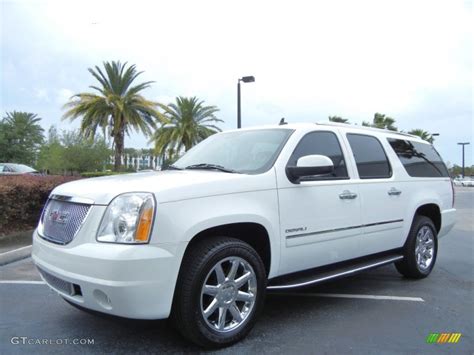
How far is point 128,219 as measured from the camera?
2.99 m

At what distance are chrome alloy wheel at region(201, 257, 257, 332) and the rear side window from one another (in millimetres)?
2877

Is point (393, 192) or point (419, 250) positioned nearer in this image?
point (393, 192)

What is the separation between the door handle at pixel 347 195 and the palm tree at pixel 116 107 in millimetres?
20587

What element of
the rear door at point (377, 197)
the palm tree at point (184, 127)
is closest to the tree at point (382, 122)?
the palm tree at point (184, 127)

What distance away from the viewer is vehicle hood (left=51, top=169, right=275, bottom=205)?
3086mm

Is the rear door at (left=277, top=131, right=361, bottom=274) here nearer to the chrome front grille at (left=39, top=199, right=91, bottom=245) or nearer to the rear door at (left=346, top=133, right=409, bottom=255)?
the rear door at (left=346, top=133, right=409, bottom=255)

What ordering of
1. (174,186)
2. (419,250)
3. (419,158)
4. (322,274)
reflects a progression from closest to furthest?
1. (174,186)
2. (322,274)
3. (419,250)
4. (419,158)

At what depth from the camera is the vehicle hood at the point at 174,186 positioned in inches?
121

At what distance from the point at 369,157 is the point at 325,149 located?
0.74m

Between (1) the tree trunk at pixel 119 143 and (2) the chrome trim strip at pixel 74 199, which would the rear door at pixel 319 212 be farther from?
(1) the tree trunk at pixel 119 143

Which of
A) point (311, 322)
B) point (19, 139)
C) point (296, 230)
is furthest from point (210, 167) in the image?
point (19, 139)

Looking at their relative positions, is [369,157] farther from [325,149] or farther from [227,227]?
[227,227]

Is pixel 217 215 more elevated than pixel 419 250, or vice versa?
pixel 217 215

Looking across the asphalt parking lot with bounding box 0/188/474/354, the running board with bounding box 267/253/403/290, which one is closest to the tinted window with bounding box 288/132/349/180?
the running board with bounding box 267/253/403/290
